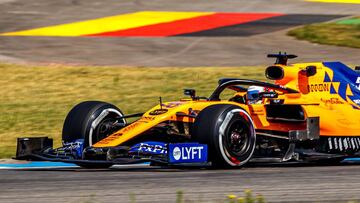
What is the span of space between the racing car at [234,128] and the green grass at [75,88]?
11.9 ft

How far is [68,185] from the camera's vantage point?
873 centimetres

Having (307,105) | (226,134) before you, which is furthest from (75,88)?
(226,134)

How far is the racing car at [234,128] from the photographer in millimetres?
9984

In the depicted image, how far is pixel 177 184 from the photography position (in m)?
8.72

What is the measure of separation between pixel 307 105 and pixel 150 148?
195 cm

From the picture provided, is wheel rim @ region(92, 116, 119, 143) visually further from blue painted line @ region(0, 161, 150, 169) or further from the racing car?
blue painted line @ region(0, 161, 150, 169)

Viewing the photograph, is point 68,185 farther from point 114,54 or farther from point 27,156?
point 114,54

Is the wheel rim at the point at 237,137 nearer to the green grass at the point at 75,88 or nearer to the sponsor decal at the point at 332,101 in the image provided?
the sponsor decal at the point at 332,101

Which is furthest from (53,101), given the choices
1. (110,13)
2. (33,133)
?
(110,13)

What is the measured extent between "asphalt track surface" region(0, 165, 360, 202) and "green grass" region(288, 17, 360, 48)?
463 inches

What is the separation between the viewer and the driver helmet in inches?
437

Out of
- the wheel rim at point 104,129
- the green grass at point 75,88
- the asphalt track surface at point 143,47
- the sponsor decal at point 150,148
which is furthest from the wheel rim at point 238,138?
the asphalt track surface at point 143,47

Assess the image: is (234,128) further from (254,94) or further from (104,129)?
(104,129)

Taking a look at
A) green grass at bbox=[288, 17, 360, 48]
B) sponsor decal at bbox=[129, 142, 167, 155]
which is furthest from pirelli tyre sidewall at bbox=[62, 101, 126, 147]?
green grass at bbox=[288, 17, 360, 48]
